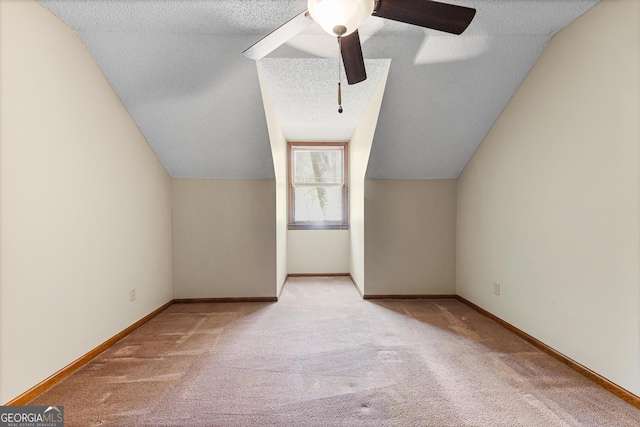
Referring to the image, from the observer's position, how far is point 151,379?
1830 millimetres

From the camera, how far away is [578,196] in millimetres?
1895

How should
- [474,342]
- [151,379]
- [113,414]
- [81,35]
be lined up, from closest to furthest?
1. [113,414]
2. [151,379]
3. [81,35]
4. [474,342]

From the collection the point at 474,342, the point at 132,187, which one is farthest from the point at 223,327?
the point at 474,342

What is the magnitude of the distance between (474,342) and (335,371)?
1196mm

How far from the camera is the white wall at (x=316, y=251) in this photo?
4.73 metres

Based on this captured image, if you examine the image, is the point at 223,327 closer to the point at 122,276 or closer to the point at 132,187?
the point at 122,276

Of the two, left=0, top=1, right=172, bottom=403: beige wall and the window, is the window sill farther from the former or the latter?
left=0, top=1, right=172, bottom=403: beige wall

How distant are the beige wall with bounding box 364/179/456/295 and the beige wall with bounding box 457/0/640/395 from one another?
800mm

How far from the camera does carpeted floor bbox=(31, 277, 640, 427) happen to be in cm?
149

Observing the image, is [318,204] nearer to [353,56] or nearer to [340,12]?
[353,56]

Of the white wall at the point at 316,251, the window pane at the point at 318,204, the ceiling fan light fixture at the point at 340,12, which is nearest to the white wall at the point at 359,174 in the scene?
the white wall at the point at 316,251

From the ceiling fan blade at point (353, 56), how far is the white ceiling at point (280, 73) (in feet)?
1.83

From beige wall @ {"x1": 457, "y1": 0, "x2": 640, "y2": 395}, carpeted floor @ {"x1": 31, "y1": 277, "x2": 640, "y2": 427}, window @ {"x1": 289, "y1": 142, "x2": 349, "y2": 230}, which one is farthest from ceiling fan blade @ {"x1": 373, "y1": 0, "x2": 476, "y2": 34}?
window @ {"x1": 289, "y1": 142, "x2": 349, "y2": 230}

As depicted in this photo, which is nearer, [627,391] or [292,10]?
[627,391]
